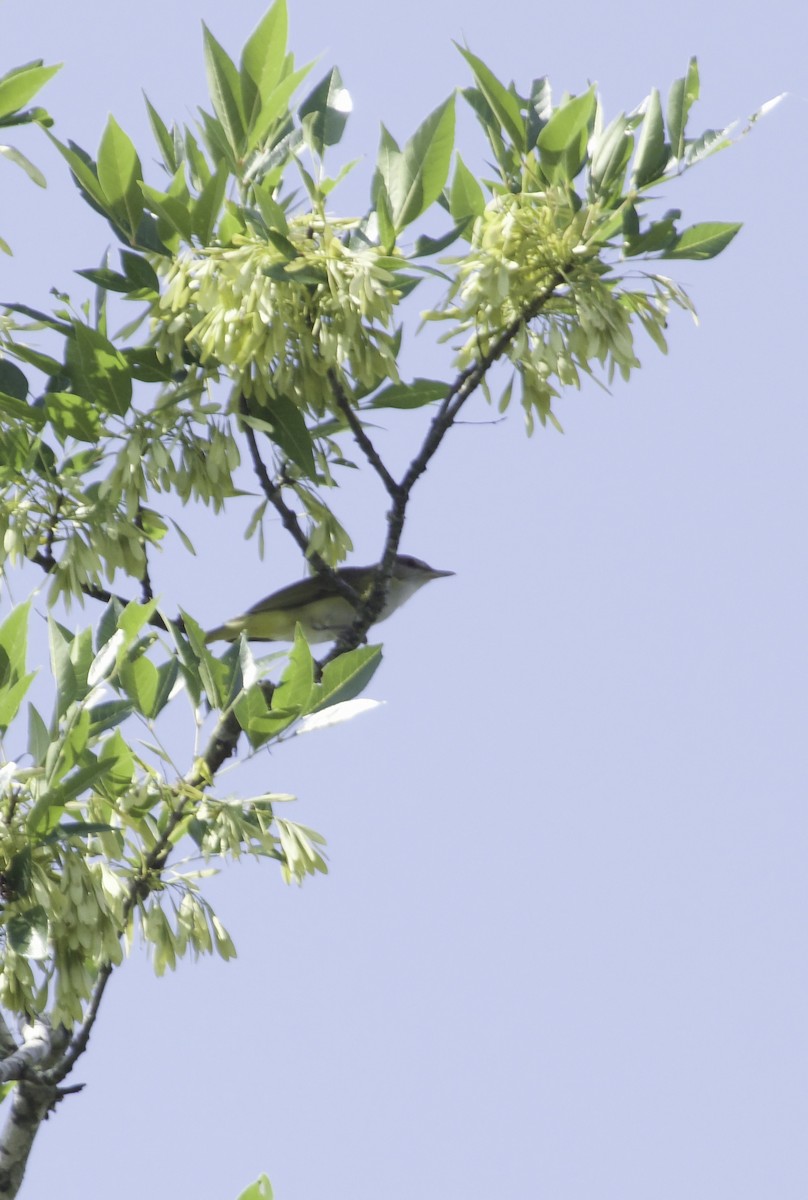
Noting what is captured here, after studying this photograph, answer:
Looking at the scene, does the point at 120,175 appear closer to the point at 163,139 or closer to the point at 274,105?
the point at 163,139

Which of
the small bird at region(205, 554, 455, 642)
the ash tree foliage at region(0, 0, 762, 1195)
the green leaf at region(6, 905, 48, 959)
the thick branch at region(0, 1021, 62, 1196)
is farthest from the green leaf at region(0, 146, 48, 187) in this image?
the small bird at region(205, 554, 455, 642)

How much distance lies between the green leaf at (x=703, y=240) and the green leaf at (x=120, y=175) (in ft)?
3.70

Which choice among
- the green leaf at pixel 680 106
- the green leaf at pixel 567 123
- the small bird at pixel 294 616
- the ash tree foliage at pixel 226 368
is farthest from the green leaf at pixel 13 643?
the small bird at pixel 294 616

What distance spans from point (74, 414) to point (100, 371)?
5.3 inches

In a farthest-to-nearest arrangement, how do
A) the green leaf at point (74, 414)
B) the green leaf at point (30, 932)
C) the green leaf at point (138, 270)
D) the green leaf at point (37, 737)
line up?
the green leaf at point (74, 414)
the green leaf at point (138, 270)
the green leaf at point (37, 737)
the green leaf at point (30, 932)

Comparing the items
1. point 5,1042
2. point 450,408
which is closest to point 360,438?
point 450,408

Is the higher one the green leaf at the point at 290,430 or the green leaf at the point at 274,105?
the green leaf at the point at 274,105

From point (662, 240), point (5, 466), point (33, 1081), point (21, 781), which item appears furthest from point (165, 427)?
point (33, 1081)

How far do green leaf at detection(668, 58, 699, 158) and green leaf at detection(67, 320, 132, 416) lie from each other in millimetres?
1273

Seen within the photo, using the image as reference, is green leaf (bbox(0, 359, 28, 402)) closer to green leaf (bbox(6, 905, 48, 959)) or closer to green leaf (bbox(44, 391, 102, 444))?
green leaf (bbox(44, 391, 102, 444))

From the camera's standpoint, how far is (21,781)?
2.84m

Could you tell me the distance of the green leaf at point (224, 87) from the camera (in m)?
3.21

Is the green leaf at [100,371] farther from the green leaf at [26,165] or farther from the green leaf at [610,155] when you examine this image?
the green leaf at [610,155]

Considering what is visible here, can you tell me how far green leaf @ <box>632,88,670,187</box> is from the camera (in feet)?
10.1
